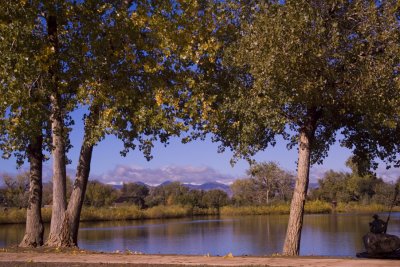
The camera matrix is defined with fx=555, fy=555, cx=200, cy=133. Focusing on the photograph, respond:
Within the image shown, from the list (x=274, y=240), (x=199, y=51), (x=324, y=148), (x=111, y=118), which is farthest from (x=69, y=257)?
(x=274, y=240)

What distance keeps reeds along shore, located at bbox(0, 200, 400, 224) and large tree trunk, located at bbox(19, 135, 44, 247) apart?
33.5m

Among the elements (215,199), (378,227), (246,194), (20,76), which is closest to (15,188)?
(215,199)

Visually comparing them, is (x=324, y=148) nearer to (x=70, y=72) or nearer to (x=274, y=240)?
(x=70, y=72)

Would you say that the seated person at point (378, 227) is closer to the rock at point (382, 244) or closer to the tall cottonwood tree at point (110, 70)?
the rock at point (382, 244)

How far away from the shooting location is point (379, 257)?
14.9m

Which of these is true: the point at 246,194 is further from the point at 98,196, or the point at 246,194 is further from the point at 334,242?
the point at 334,242

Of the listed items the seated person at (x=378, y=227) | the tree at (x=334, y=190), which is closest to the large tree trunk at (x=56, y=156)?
the seated person at (x=378, y=227)

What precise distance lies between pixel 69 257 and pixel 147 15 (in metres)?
7.95

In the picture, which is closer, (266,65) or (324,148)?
(266,65)

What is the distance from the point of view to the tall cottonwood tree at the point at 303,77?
15.6m

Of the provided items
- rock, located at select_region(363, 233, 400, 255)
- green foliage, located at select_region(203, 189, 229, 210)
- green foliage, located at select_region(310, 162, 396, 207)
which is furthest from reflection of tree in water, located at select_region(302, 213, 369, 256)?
green foliage, located at select_region(203, 189, 229, 210)

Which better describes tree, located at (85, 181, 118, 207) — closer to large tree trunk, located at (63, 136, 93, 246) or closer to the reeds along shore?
the reeds along shore

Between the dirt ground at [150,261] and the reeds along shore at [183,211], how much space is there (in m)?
37.5

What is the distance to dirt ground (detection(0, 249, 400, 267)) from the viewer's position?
13344mm
